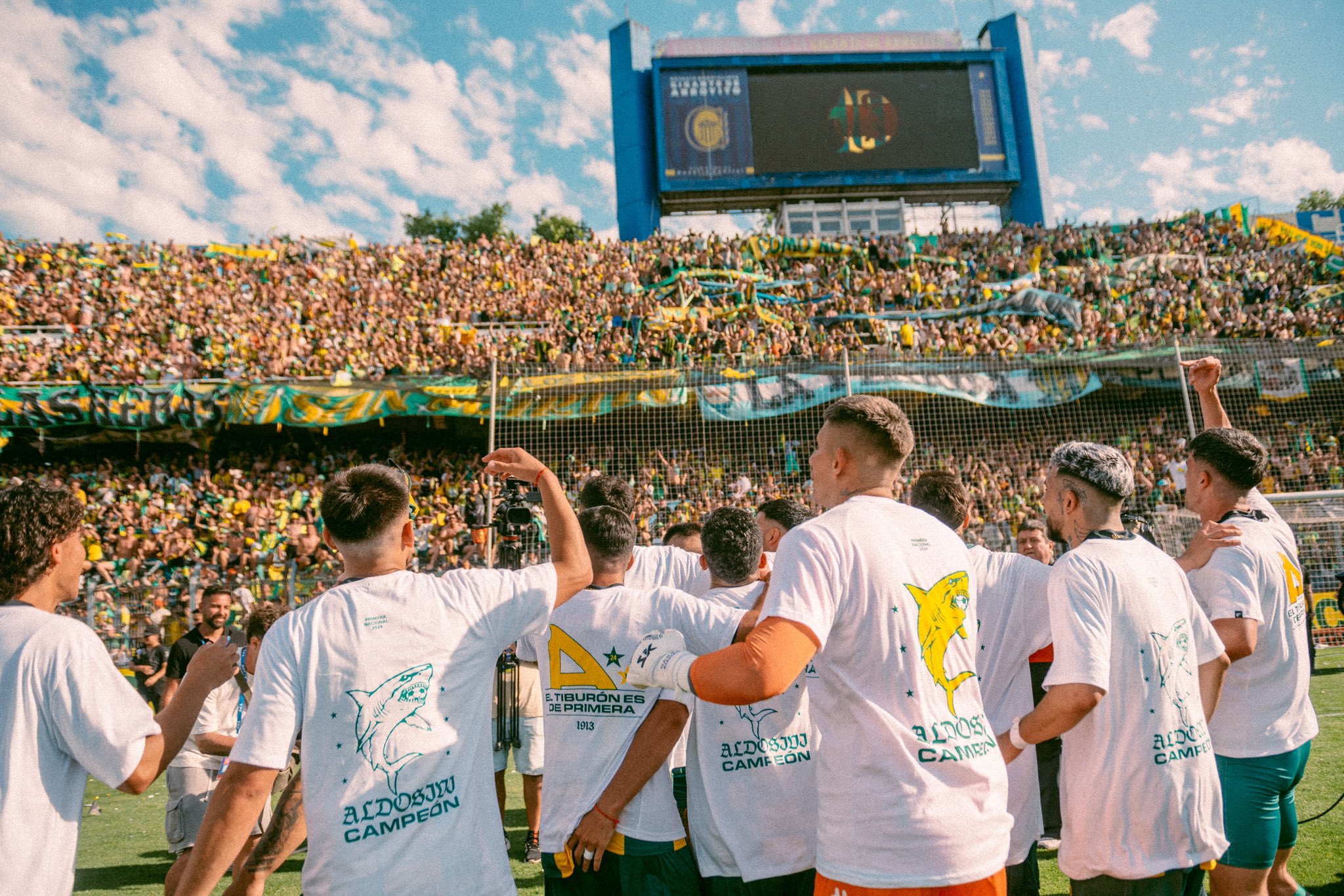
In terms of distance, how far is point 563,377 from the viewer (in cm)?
1506

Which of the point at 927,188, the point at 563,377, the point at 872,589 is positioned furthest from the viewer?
the point at 927,188

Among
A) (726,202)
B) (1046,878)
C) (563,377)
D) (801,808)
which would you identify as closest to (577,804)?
(801,808)

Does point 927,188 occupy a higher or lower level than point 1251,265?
higher

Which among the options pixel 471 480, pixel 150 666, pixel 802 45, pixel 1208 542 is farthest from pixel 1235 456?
pixel 802 45

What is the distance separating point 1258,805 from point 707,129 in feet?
82.3

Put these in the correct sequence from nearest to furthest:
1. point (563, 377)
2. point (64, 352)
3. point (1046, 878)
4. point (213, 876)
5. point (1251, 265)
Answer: point (213, 876), point (1046, 878), point (563, 377), point (64, 352), point (1251, 265)

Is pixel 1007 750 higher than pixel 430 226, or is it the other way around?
pixel 430 226

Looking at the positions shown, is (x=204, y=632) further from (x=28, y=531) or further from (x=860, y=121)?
(x=860, y=121)

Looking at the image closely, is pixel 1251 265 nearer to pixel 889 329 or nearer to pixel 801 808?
pixel 889 329

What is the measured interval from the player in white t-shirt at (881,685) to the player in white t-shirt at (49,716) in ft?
4.40

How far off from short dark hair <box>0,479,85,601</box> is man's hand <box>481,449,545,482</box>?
3.65 ft

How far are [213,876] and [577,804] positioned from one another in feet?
3.75

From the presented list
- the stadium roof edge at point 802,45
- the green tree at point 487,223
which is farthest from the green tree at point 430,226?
the stadium roof edge at point 802,45

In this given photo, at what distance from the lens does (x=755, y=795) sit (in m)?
2.79
